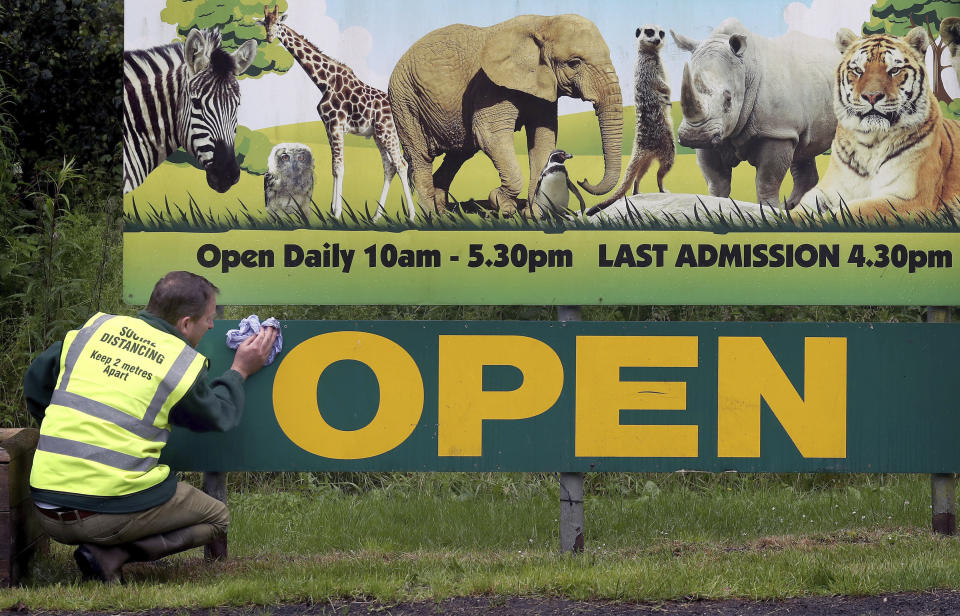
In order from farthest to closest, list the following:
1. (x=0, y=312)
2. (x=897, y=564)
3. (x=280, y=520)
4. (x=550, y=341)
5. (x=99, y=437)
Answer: (x=0, y=312)
(x=280, y=520)
(x=550, y=341)
(x=897, y=564)
(x=99, y=437)

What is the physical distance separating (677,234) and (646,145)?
0.54m

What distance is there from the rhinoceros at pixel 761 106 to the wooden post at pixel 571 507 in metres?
1.11

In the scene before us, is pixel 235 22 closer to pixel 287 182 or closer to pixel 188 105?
pixel 188 105

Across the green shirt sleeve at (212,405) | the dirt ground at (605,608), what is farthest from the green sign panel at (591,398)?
the dirt ground at (605,608)

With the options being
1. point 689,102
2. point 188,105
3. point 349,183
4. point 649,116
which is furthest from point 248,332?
point 689,102

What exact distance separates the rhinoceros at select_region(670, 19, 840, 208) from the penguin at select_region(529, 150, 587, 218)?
27.9 inches

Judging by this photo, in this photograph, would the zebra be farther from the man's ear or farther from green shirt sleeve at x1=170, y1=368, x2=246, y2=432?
green shirt sleeve at x1=170, y1=368, x2=246, y2=432

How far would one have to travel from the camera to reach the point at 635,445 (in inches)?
218

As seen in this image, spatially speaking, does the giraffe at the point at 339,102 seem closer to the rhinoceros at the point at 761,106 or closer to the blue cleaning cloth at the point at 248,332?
the blue cleaning cloth at the point at 248,332

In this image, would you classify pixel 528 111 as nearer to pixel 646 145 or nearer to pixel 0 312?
pixel 646 145

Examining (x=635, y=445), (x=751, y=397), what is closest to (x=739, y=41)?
(x=751, y=397)

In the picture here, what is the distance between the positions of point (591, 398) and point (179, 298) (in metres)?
2.27

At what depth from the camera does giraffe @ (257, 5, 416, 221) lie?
18.3 feet

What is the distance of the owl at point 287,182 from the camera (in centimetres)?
557
